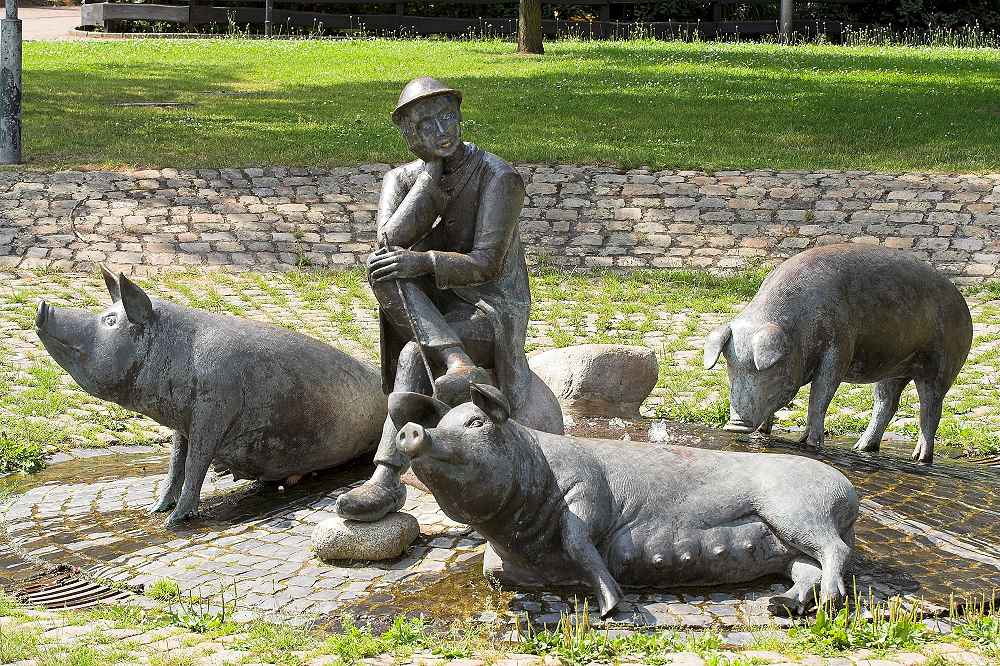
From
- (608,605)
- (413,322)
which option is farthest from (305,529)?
(608,605)

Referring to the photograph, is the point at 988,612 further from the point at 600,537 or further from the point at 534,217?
the point at 534,217

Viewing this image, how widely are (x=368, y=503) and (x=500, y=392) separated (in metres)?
1.06

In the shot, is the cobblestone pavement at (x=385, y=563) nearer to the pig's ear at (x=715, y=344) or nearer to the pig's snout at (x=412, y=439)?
the pig's snout at (x=412, y=439)

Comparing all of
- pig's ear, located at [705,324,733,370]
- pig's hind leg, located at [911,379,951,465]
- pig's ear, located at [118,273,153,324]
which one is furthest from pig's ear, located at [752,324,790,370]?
pig's ear, located at [118,273,153,324]

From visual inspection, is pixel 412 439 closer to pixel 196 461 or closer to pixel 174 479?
pixel 196 461

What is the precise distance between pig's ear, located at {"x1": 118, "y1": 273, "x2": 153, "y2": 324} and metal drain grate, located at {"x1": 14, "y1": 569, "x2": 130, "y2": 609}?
1434mm

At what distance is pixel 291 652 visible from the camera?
222 inches

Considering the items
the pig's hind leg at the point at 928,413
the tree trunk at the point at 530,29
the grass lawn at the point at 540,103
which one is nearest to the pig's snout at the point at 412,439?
the pig's hind leg at the point at 928,413

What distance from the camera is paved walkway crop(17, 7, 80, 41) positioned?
3179cm

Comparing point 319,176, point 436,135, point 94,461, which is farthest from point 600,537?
point 319,176

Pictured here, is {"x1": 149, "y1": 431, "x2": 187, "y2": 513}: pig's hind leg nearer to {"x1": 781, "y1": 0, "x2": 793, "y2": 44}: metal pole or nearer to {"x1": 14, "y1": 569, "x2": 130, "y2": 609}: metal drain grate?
{"x1": 14, "y1": 569, "x2": 130, "y2": 609}: metal drain grate

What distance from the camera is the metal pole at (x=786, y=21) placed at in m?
31.2

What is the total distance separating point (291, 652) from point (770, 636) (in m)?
1.89

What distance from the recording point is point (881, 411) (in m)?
9.45
